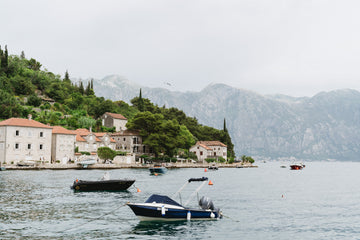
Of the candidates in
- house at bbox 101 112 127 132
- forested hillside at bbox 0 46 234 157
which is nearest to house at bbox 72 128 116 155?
forested hillside at bbox 0 46 234 157

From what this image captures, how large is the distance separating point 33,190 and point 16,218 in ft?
61.9

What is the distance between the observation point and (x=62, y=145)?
103875 millimetres

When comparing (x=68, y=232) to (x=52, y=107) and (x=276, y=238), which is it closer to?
(x=276, y=238)

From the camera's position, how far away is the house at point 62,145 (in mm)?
102875

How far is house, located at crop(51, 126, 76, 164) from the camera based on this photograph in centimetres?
10288

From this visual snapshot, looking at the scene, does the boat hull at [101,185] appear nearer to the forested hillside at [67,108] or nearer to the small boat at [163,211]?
the small boat at [163,211]

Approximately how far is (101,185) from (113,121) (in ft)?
330

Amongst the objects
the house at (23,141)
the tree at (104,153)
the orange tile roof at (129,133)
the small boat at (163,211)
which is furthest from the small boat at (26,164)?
the small boat at (163,211)

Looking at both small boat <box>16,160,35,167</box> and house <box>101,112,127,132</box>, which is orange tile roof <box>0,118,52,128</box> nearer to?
small boat <box>16,160,35,167</box>

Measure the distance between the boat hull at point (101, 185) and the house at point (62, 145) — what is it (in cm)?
6023

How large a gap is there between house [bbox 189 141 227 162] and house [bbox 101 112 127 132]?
33.4 meters

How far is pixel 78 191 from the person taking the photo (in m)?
45.6

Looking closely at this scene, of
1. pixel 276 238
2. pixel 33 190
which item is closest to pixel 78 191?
pixel 33 190

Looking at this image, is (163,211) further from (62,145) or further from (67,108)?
(67,108)
